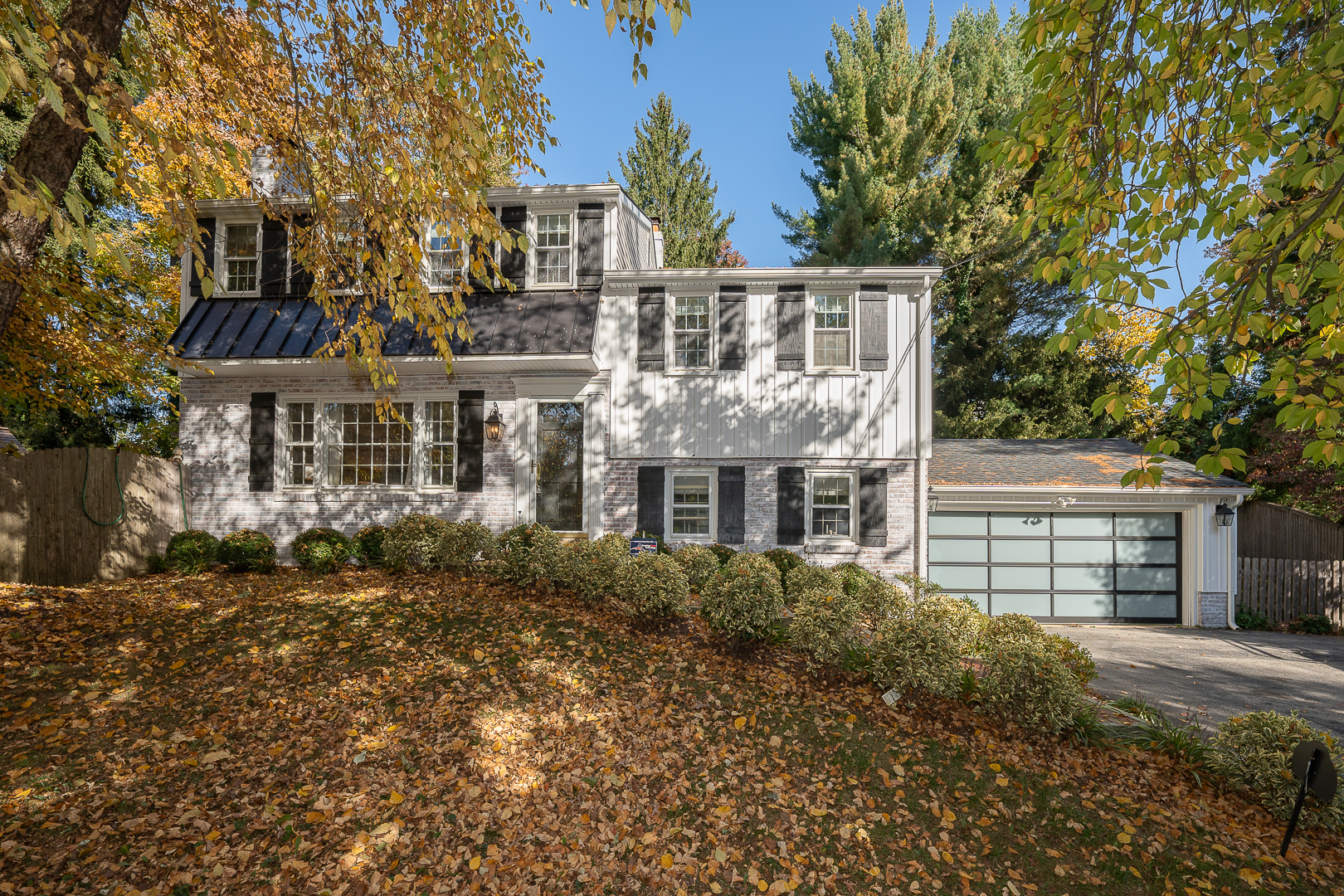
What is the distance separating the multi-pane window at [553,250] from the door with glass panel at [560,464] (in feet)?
7.45

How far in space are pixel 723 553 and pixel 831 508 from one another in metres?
2.14

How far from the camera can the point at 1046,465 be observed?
38.3ft

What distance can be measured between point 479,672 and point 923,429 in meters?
7.70

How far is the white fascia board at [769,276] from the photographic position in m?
9.75

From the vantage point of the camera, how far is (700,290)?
10109 mm

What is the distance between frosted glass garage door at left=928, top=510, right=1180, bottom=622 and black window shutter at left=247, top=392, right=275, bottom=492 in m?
12.0

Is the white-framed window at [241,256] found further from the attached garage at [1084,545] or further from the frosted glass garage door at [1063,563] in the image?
the frosted glass garage door at [1063,563]

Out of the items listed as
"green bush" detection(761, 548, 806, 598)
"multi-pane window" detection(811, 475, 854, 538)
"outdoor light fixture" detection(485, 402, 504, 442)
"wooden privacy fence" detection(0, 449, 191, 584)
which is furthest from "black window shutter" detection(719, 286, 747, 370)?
"wooden privacy fence" detection(0, 449, 191, 584)

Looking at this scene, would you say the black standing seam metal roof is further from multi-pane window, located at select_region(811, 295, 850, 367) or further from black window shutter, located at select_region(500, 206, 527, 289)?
multi-pane window, located at select_region(811, 295, 850, 367)

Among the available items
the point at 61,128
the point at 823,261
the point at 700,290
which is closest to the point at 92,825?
the point at 61,128

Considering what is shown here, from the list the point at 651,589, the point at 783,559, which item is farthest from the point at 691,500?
the point at 651,589

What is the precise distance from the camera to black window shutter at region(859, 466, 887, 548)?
31.8 ft

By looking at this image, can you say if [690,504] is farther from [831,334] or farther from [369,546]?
[369,546]

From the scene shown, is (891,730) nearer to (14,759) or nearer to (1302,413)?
(1302,413)
